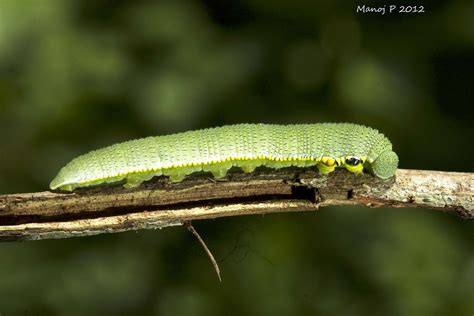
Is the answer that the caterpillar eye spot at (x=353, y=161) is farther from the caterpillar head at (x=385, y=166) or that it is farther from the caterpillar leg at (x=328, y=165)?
the caterpillar head at (x=385, y=166)

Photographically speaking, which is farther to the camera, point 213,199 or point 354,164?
point 354,164

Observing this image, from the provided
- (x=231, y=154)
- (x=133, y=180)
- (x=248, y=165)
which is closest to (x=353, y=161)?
(x=248, y=165)

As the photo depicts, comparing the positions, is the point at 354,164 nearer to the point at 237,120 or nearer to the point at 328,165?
the point at 328,165

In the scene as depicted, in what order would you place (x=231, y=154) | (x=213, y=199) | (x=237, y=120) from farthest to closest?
(x=237, y=120)
(x=231, y=154)
(x=213, y=199)

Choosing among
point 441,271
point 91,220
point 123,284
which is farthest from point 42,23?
point 441,271

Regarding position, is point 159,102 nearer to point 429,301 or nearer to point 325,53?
point 325,53

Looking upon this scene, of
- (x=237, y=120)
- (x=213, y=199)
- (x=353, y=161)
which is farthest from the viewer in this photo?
(x=237, y=120)
